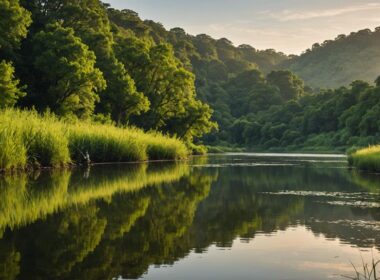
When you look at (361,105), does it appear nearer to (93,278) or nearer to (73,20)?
(73,20)

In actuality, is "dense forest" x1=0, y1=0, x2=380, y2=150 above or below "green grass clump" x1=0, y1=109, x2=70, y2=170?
above

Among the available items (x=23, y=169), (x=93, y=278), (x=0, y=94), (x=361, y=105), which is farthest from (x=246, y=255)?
(x=361, y=105)

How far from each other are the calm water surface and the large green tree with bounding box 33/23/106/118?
23.2m

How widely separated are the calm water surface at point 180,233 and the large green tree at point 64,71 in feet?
76.0

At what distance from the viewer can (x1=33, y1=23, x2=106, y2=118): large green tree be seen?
3862 cm

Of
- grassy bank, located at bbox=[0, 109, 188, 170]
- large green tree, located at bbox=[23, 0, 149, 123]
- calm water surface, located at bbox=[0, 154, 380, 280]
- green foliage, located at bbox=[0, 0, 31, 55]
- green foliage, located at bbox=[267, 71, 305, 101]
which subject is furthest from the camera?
green foliage, located at bbox=[267, 71, 305, 101]

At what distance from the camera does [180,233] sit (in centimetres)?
920

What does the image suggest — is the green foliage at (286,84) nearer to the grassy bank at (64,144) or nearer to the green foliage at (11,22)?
the grassy bank at (64,144)

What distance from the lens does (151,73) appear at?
57.4 m

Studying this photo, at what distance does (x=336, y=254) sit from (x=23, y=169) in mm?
17372

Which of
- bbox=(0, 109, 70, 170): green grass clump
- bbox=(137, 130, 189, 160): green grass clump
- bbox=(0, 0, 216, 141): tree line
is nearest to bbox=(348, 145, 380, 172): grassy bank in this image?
bbox=(137, 130, 189, 160): green grass clump

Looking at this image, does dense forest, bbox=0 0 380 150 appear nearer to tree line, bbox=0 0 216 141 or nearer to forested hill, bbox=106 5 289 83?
tree line, bbox=0 0 216 141

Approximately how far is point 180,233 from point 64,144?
17.7m

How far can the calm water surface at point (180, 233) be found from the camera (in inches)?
267
